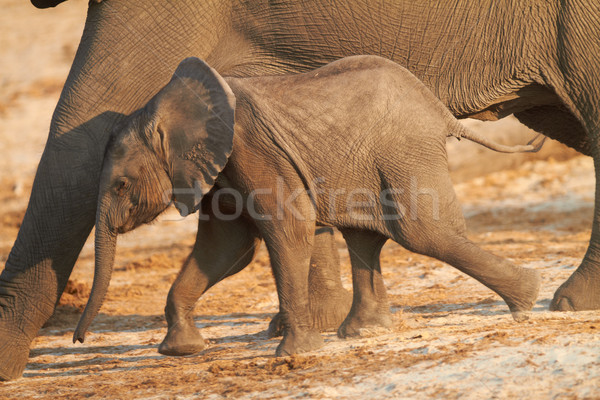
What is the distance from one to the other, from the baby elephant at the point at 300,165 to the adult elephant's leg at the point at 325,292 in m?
0.82

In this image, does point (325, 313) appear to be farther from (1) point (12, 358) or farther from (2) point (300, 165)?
(1) point (12, 358)

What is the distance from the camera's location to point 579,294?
16.2 feet

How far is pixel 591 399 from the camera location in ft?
10.8

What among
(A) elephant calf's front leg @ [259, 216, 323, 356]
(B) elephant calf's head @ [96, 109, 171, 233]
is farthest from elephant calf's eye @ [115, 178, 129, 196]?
(A) elephant calf's front leg @ [259, 216, 323, 356]

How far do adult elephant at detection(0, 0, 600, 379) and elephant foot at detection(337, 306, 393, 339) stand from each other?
0.98 meters

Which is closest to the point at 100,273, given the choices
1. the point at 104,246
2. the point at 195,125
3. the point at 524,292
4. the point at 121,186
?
the point at 104,246

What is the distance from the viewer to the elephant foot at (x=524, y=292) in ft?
14.9

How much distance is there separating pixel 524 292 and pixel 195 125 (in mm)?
1879

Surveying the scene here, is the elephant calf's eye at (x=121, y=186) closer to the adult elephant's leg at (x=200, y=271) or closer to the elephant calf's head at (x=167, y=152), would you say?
the elephant calf's head at (x=167, y=152)

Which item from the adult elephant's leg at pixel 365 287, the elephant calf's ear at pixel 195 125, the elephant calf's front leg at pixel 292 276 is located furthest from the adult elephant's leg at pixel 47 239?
the adult elephant's leg at pixel 365 287

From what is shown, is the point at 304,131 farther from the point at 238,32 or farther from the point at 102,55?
the point at 102,55

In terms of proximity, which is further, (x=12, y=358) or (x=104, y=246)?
(x=12, y=358)

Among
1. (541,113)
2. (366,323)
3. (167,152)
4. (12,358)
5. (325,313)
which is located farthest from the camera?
(541,113)

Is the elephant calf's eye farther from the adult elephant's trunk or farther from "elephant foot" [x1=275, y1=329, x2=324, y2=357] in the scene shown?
"elephant foot" [x1=275, y1=329, x2=324, y2=357]
